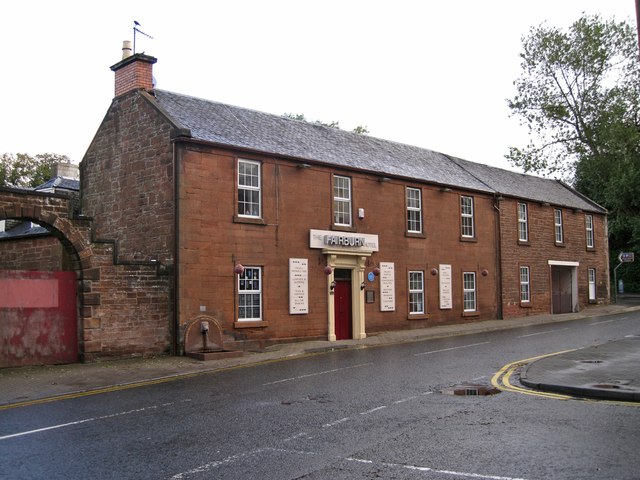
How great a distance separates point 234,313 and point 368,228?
682 centimetres

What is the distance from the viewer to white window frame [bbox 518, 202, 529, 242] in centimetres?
3167

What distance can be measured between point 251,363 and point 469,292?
14.7 meters

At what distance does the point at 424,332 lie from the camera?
23344 mm

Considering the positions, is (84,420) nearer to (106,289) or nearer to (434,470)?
(434,470)

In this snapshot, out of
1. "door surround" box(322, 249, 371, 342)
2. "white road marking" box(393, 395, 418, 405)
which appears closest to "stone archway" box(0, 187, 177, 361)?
"door surround" box(322, 249, 371, 342)

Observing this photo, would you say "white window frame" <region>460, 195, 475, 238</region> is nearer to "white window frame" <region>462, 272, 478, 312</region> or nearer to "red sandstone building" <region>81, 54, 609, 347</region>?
"red sandstone building" <region>81, 54, 609, 347</region>

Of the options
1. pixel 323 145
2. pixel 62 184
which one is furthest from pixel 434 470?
pixel 62 184

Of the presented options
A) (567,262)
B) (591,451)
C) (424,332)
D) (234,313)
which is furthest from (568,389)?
(567,262)

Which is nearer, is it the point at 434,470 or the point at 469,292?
the point at 434,470

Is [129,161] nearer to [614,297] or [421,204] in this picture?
[421,204]

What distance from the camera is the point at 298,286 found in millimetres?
20766

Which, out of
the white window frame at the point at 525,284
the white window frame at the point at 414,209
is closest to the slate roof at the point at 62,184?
the white window frame at the point at 414,209

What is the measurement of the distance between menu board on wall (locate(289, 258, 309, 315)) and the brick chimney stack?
749 centimetres

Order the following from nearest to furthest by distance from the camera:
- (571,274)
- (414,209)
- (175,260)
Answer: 1. (175,260)
2. (414,209)
3. (571,274)
